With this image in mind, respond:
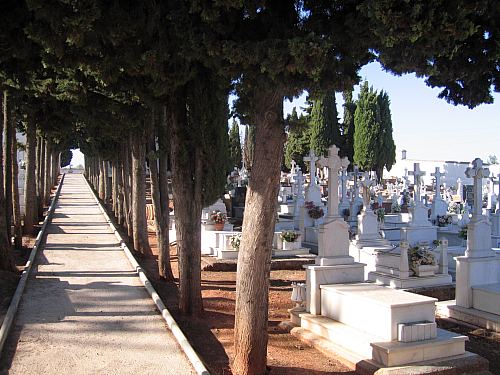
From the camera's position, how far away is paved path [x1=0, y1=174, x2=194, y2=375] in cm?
569

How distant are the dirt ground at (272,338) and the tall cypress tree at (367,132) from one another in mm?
37853

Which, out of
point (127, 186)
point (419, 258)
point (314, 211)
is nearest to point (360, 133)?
point (314, 211)

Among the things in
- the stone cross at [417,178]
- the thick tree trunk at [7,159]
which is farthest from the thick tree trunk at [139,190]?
the stone cross at [417,178]

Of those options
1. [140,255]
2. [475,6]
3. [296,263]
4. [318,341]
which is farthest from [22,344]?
[296,263]

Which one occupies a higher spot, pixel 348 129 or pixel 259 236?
pixel 348 129

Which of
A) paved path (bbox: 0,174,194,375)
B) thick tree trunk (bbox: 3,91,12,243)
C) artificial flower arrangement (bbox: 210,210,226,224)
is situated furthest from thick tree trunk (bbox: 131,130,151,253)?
thick tree trunk (bbox: 3,91,12,243)

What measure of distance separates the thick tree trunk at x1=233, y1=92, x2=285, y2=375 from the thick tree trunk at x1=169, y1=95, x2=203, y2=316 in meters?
2.62

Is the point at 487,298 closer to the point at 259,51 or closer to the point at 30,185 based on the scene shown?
the point at 259,51

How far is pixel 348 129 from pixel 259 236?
4698 centimetres

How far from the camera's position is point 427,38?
15.0ft

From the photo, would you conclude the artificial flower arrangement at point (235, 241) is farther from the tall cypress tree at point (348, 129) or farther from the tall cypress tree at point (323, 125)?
the tall cypress tree at point (348, 129)

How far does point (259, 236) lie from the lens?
5.76 meters

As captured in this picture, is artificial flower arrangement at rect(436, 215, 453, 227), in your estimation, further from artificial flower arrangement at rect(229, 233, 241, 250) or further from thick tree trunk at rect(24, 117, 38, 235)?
thick tree trunk at rect(24, 117, 38, 235)

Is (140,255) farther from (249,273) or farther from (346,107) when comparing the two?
(346,107)
